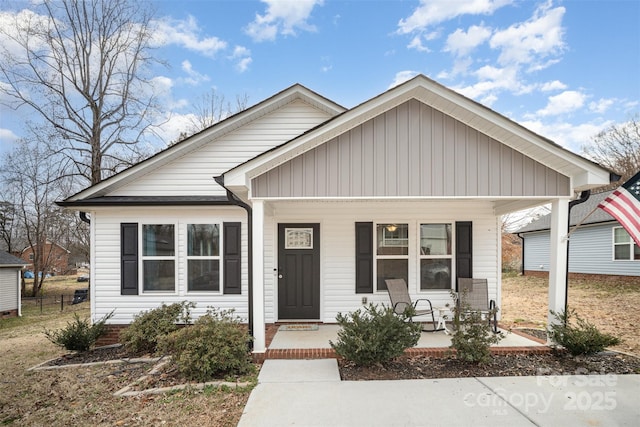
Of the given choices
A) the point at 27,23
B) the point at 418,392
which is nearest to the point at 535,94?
the point at 418,392

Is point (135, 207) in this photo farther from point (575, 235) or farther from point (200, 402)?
point (575, 235)

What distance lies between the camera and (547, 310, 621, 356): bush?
488cm

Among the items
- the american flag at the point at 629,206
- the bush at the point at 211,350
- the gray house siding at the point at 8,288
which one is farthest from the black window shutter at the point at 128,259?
the gray house siding at the point at 8,288

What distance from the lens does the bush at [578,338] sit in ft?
16.0

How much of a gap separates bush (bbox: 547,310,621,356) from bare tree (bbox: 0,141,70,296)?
62.5ft

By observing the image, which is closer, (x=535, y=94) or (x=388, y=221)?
(x=388, y=221)

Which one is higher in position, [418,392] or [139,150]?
[139,150]

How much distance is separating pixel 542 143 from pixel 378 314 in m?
3.38

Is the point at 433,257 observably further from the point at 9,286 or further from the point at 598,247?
the point at 9,286

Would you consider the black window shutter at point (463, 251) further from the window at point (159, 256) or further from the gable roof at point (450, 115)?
the window at point (159, 256)

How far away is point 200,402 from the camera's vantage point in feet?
13.1

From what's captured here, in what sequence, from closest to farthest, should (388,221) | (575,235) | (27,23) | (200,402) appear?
(200,402) < (388,221) < (27,23) < (575,235)

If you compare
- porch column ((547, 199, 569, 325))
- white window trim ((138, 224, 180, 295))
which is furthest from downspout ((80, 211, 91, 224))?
porch column ((547, 199, 569, 325))

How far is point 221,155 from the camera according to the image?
288 inches
